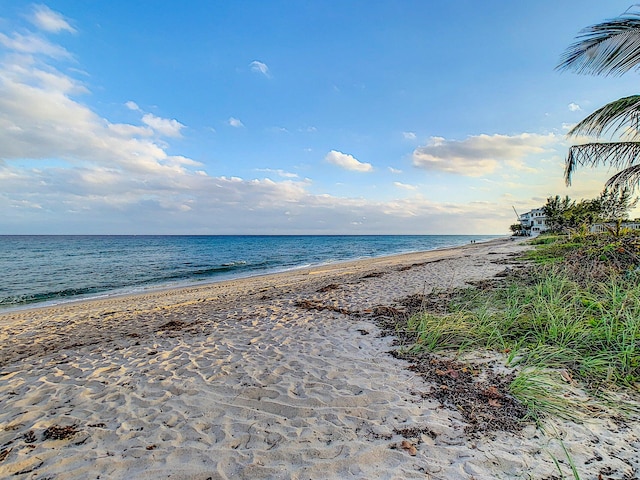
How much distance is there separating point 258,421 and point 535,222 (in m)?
87.1

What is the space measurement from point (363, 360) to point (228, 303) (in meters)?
6.06

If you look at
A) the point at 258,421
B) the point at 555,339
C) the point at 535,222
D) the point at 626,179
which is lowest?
the point at 258,421

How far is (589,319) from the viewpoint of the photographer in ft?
15.2

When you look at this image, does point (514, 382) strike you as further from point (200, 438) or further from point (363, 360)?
point (200, 438)

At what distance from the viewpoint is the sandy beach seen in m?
2.36

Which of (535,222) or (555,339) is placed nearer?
(555,339)

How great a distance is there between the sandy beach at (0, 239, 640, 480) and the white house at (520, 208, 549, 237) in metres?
75.4

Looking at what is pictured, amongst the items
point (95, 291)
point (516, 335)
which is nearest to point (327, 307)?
point (516, 335)

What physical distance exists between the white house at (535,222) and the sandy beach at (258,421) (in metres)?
75.4

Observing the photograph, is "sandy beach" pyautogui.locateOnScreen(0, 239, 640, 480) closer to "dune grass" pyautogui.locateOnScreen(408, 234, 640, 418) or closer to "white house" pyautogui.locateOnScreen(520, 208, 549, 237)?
"dune grass" pyautogui.locateOnScreen(408, 234, 640, 418)

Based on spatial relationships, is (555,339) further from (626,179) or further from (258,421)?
(626,179)

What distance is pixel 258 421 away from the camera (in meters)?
2.98

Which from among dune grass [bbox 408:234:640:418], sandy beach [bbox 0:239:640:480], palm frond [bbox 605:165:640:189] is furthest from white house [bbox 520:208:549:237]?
sandy beach [bbox 0:239:640:480]

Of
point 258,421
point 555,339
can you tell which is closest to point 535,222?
point 555,339
